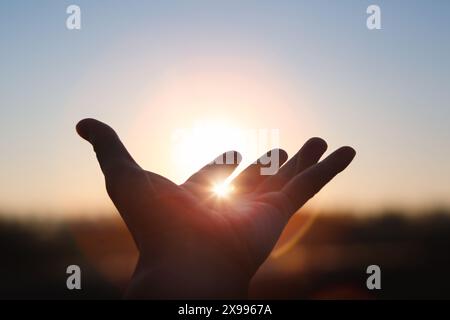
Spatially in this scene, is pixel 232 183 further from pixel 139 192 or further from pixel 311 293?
pixel 311 293

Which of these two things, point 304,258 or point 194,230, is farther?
point 304,258

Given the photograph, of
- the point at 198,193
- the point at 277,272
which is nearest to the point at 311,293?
the point at 277,272

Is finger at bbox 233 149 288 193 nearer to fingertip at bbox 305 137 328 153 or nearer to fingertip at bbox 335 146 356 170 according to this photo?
fingertip at bbox 305 137 328 153

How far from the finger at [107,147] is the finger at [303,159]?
1.90 metres

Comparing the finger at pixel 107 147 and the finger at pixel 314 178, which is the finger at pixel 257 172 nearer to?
the finger at pixel 314 178

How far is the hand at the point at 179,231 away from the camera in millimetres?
3395

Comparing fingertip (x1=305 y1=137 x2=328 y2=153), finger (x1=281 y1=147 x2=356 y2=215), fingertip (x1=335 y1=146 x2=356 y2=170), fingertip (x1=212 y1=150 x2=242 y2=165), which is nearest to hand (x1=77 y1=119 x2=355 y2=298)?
finger (x1=281 y1=147 x2=356 y2=215)

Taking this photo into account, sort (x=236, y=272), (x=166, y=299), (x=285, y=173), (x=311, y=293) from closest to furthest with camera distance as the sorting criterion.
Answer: (x=166, y=299) → (x=236, y=272) → (x=285, y=173) → (x=311, y=293)

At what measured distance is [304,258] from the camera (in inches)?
1422

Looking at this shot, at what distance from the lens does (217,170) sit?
4.94 metres

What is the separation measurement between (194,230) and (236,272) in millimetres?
420

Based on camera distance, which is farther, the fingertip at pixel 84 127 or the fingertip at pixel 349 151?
the fingertip at pixel 349 151

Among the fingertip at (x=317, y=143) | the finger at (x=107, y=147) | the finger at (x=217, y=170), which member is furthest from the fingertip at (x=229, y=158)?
the finger at (x=107, y=147)

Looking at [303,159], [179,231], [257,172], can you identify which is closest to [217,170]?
[257,172]
